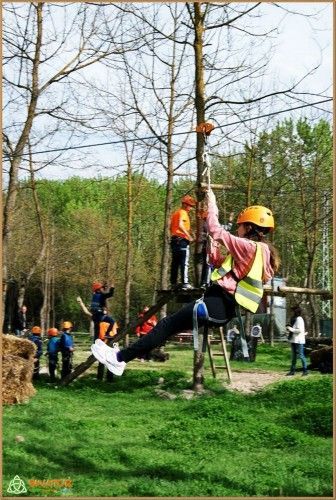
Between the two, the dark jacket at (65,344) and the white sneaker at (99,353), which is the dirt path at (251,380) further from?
the white sneaker at (99,353)

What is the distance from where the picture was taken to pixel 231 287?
682 cm

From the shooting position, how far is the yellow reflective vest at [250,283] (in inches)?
267

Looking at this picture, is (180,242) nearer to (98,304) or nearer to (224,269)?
(98,304)

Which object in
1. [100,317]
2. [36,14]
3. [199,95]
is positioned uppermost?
[36,14]

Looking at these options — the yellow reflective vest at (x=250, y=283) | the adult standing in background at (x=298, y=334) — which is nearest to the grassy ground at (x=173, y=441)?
the adult standing in background at (x=298, y=334)

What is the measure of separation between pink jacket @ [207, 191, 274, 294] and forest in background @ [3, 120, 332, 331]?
34.7 feet

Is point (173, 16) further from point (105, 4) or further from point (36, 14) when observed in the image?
point (36, 14)

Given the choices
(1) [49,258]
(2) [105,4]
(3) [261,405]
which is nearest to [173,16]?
(2) [105,4]

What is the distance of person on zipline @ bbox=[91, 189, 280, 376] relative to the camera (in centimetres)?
675

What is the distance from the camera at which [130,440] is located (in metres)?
11.0

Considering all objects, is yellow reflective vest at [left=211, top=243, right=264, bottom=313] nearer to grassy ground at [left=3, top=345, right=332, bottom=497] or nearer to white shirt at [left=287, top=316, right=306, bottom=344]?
grassy ground at [left=3, top=345, right=332, bottom=497]

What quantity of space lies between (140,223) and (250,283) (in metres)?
31.4

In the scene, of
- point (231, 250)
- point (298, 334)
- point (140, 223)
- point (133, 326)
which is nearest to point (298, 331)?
point (298, 334)

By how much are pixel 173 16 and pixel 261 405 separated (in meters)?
8.97
